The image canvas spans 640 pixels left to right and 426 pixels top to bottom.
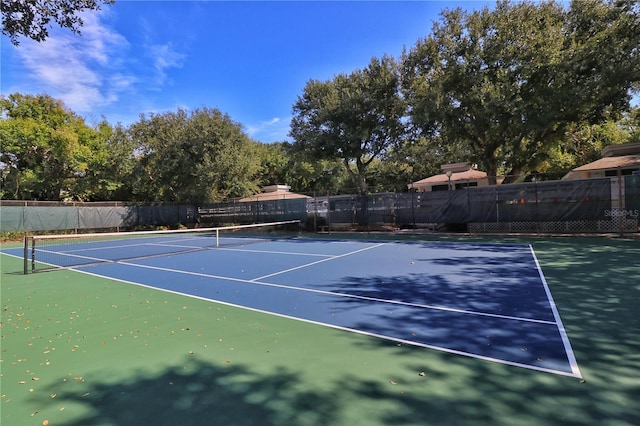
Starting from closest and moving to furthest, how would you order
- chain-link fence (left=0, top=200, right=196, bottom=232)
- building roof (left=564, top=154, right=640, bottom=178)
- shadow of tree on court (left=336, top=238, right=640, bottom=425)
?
shadow of tree on court (left=336, top=238, right=640, bottom=425) < building roof (left=564, top=154, right=640, bottom=178) < chain-link fence (left=0, top=200, right=196, bottom=232)

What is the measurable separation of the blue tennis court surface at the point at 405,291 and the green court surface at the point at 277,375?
0.31 metres

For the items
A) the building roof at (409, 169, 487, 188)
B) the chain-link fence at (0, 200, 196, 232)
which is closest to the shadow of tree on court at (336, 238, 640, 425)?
the building roof at (409, 169, 487, 188)

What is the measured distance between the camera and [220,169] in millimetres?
25000

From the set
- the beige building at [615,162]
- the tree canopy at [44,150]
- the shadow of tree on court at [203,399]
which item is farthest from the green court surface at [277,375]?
the tree canopy at [44,150]

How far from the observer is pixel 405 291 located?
610 centimetres

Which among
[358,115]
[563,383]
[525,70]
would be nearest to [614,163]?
[525,70]

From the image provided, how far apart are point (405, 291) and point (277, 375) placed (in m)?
3.54

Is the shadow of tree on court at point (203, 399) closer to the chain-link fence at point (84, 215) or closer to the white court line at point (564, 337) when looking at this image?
the white court line at point (564, 337)

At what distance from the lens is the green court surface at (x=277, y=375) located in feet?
8.39

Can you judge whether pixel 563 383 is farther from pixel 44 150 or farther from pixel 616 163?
pixel 44 150

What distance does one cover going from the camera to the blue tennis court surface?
3854 mm

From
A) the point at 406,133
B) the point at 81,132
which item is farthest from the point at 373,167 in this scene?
the point at 81,132

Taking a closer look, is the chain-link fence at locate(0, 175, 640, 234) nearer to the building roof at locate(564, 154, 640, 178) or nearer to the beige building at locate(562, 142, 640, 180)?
the beige building at locate(562, 142, 640, 180)

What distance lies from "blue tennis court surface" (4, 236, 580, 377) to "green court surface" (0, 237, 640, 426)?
31 centimetres
